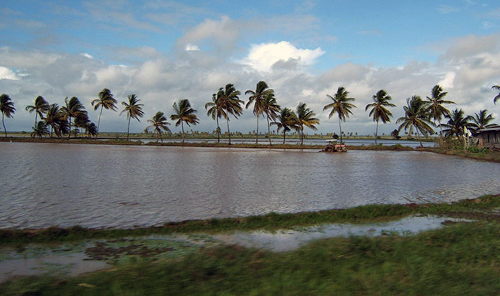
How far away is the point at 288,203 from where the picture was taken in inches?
493

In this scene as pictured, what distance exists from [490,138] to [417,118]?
15.1m

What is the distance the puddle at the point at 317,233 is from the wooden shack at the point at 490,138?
38.4 m

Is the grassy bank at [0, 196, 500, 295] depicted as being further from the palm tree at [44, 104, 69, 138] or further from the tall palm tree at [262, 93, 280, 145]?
the palm tree at [44, 104, 69, 138]

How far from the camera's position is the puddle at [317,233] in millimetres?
7539

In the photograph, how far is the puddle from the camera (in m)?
7.54

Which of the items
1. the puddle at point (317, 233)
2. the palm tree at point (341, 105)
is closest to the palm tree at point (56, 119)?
the palm tree at point (341, 105)

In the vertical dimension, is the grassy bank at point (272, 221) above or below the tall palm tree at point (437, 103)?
below

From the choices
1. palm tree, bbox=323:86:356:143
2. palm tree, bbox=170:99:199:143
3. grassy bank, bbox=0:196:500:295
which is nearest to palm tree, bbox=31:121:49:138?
palm tree, bbox=170:99:199:143

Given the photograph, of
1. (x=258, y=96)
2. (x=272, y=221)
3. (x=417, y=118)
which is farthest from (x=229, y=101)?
(x=272, y=221)

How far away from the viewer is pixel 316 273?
4.93 m

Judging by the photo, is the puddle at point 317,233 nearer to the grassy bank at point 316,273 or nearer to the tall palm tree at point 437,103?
the grassy bank at point 316,273

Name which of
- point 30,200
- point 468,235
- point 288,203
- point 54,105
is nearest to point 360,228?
point 468,235

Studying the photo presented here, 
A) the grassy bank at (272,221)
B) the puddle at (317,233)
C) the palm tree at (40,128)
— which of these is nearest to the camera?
the puddle at (317,233)

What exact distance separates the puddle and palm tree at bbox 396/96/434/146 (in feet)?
176
